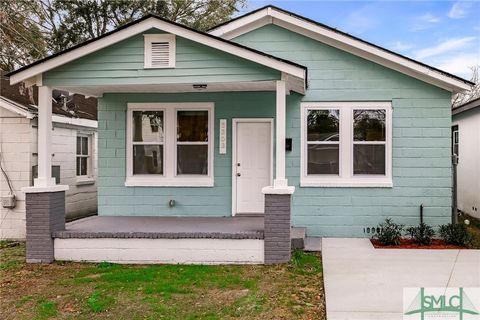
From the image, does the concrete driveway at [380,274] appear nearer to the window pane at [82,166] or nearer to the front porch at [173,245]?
the front porch at [173,245]

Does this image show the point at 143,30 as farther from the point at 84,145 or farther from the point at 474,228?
the point at 474,228

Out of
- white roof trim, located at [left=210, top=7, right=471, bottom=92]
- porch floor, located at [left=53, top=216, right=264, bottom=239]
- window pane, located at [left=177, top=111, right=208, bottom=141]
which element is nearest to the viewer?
porch floor, located at [left=53, top=216, right=264, bottom=239]

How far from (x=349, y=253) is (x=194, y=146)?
3916 mm

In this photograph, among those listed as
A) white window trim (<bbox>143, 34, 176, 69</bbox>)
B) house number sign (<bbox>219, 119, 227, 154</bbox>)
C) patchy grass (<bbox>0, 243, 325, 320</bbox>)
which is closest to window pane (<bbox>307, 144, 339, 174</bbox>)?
house number sign (<bbox>219, 119, 227, 154</bbox>)

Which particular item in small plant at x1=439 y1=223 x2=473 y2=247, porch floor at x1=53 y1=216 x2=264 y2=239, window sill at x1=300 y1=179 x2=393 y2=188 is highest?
window sill at x1=300 y1=179 x2=393 y2=188

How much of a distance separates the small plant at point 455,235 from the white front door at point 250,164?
3.55 m

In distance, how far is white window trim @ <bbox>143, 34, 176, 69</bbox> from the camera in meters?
7.12

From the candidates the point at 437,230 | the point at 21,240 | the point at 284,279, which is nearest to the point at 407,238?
the point at 437,230

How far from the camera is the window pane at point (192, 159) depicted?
9.29 meters

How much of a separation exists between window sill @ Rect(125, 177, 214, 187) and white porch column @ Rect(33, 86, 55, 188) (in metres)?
2.22

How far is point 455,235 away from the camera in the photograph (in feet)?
26.5

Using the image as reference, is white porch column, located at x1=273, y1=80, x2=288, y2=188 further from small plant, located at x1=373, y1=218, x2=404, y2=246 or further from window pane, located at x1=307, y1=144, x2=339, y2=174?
small plant, located at x1=373, y1=218, x2=404, y2=246

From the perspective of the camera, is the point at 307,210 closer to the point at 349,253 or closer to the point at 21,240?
the point at 349,253

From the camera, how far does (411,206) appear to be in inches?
341
